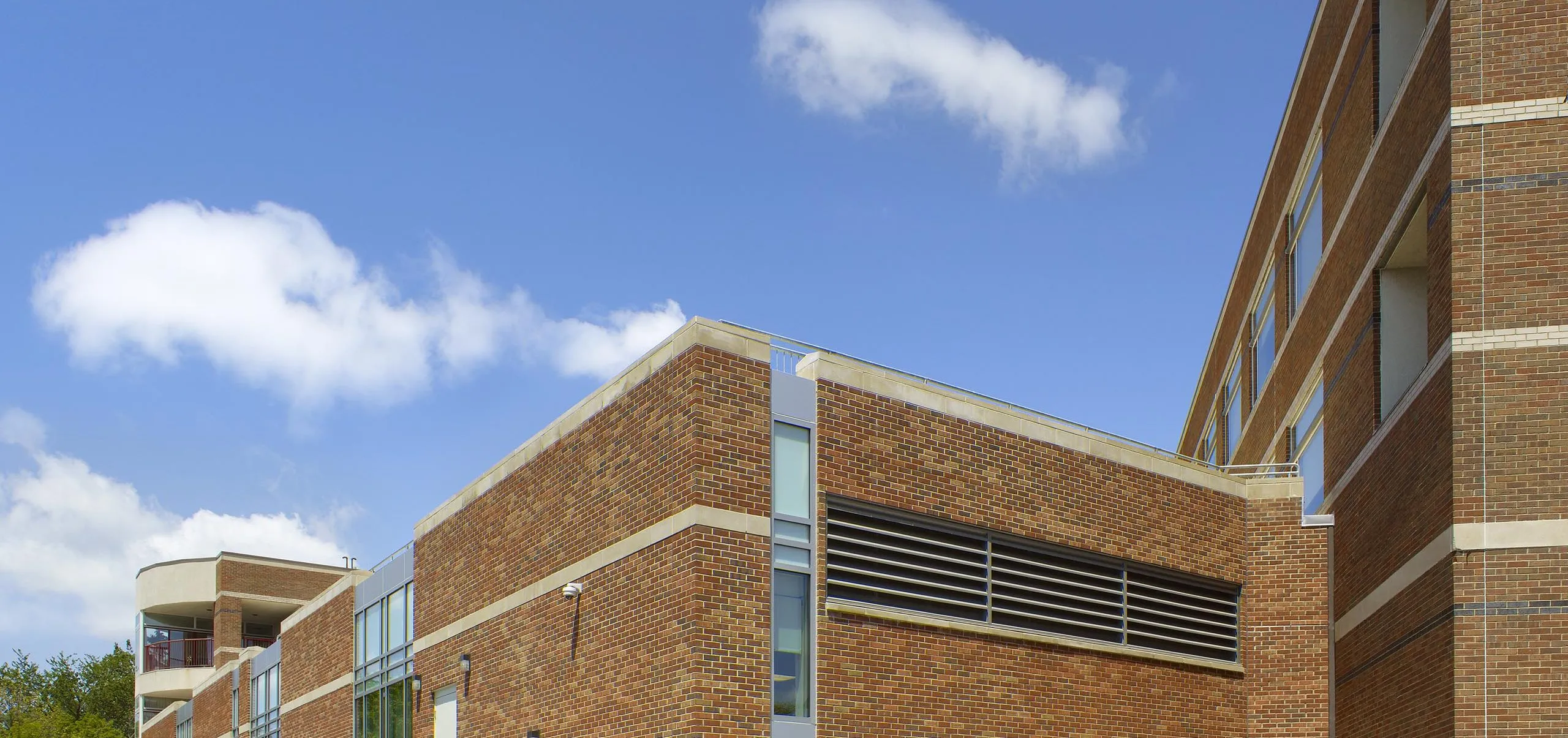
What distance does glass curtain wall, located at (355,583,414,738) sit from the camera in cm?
2580

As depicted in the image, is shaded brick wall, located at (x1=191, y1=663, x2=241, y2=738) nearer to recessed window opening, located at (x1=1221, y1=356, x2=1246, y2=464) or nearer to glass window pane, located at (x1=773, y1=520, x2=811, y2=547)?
glass window pane, located at (x1=773, y1=520, x2=811, y2=547)

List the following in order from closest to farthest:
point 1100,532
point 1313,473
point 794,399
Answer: point 794,399 → point 1100,532 → point 1313,473

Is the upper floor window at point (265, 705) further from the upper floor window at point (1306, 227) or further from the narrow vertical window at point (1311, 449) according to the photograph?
the upper floor window at point (1306, 227)

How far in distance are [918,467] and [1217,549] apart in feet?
21.2

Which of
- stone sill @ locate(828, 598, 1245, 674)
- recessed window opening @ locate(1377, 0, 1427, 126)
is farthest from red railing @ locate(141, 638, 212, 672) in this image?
recessed window opening @ locate(1377, 0, 1427, 126)

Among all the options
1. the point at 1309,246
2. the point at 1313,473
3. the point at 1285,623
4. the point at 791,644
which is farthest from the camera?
the point at 1309,246

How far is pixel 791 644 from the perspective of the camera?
17.2 m

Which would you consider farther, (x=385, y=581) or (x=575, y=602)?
(x=385, y=581)

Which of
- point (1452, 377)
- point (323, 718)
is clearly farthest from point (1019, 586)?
point (323, 718)

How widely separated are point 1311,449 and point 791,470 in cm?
1342

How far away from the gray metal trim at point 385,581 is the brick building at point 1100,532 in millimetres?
1204

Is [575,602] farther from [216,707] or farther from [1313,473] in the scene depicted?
[216,707]

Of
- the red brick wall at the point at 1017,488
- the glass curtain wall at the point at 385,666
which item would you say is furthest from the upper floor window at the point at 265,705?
the red brick wall at the point at 1017,488

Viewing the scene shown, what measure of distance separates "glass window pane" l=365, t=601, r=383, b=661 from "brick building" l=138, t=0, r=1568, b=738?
116 inches
